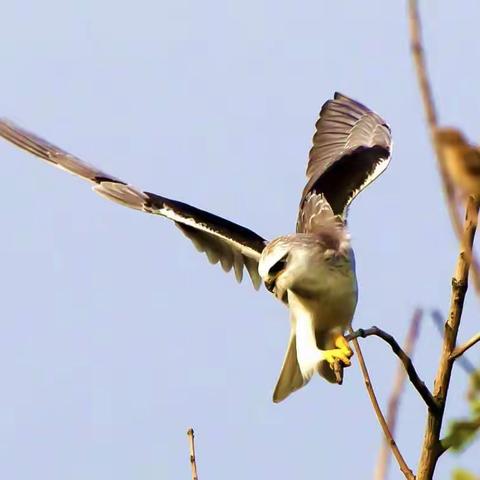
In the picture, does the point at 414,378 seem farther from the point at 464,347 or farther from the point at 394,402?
the point at 394,402

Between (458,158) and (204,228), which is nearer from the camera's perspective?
(458,158)

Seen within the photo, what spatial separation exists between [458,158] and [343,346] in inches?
132

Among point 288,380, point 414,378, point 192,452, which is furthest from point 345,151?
point 192,452

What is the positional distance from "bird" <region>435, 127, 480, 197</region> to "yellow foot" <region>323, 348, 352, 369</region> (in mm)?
3266

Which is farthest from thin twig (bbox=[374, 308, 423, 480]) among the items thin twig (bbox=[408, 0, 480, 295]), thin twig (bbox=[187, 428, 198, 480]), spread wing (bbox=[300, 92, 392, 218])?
spread wing (bbox=[300, 92, 392, 218])

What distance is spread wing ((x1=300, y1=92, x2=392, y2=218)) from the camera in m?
5.73

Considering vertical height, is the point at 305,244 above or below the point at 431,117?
above

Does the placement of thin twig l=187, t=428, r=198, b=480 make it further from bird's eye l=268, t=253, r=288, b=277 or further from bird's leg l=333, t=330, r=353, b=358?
bird's eye l=268, t=253, r=288, b=277

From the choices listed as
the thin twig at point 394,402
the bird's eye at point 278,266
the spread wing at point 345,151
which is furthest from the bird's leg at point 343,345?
the thin twig at point 394,402

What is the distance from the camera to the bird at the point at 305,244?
4539mm

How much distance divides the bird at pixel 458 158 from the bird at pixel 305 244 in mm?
3266

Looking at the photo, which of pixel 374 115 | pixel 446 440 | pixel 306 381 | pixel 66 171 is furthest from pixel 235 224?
pixel 446 440

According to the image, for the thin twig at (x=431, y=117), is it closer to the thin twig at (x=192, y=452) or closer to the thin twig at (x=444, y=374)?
the thin twig at (x=192, y=452)

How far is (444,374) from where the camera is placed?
2809mm
